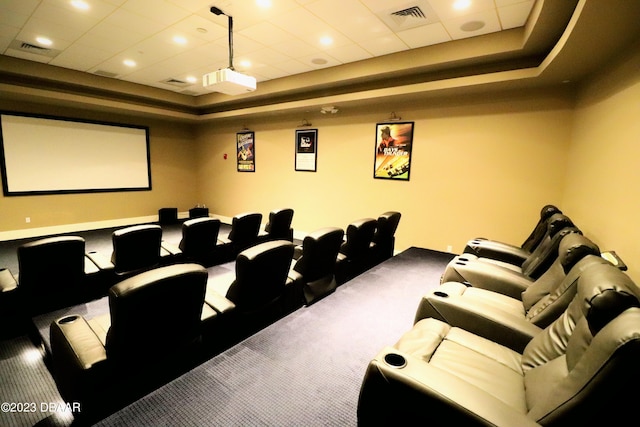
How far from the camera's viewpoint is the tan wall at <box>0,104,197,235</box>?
6070mm

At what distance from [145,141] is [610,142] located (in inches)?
359

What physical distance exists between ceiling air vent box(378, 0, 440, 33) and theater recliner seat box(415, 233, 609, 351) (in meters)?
2.72

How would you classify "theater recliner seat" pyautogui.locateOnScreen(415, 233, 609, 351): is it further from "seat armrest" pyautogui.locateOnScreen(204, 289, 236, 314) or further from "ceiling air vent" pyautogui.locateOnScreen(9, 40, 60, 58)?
"ceiling air vent" pyautogui.locateOnScreen(9, 40, 60, 58)

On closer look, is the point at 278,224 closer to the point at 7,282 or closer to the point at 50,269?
the point at 50,269

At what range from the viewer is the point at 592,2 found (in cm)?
204

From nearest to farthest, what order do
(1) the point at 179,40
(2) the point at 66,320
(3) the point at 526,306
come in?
(2) the point at 66,320 → (3) the point at 526,306 → (1) the point at 179,40

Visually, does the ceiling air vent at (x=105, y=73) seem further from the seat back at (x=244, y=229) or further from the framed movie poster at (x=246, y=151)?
the seat back at (x=244, y=229)

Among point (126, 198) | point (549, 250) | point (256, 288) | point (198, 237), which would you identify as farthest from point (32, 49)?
point (549, 250)

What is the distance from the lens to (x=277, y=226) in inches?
179

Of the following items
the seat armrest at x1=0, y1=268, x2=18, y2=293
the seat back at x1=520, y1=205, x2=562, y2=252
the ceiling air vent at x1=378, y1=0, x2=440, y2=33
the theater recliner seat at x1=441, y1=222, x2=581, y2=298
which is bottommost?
the seat armrest at x1=0, y1=268, x2=18, y2=293

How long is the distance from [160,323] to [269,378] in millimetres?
807

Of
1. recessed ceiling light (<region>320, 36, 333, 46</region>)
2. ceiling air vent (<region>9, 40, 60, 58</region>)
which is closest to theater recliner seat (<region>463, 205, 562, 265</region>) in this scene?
recessed ceiling light (<region>320, 36, 333, 46</region>)

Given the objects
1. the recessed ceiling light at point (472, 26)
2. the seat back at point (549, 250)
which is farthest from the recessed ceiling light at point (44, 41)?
the seat back at point (549, 250)

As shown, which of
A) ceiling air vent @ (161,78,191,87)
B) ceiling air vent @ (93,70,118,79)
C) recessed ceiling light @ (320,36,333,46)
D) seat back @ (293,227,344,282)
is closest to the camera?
seat back @ (293,227,344,282)
